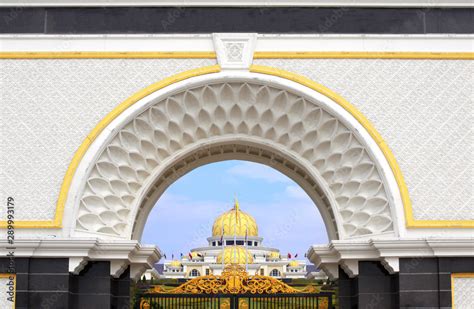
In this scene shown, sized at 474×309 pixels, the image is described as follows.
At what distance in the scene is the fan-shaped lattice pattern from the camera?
12555mm

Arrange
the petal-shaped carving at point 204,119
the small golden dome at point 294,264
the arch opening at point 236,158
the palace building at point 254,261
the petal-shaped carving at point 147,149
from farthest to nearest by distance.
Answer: the small golden dome at point 294,264 < the palace building at point 254,261 < the arch opening at point 236,158 < the petal-shaped carving at point 204,119 < the petal-shaped carving at point 147,149

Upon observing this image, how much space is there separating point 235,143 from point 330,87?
1.91 meters

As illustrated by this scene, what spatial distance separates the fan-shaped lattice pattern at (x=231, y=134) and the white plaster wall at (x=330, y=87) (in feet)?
1.48

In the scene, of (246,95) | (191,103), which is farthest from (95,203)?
(246,95)

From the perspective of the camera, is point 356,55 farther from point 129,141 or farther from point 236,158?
point 129,141

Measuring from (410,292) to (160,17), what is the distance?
219 inches

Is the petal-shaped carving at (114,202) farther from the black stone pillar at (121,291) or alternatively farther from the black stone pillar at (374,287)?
the black stone pillar at (374,287)

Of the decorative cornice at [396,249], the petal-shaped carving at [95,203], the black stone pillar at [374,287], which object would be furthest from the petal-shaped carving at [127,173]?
the black stone pillar at [374,287]

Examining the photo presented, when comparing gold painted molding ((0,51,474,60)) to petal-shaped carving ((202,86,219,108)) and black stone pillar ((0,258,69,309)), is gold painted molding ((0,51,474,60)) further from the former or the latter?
black stone pillar ((0,258,69,309))

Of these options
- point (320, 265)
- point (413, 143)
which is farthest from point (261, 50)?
point (320, 265)

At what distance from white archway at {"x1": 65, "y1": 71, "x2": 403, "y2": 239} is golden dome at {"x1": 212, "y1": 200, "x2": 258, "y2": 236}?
2959 cm

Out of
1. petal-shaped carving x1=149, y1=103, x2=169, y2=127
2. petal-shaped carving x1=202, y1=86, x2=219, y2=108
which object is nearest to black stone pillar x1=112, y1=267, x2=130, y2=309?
petal-shaped carving x1=149, y1=103, x2=169, y2=127

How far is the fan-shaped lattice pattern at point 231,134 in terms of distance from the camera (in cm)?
1255

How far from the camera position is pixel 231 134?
1334 centimetres
